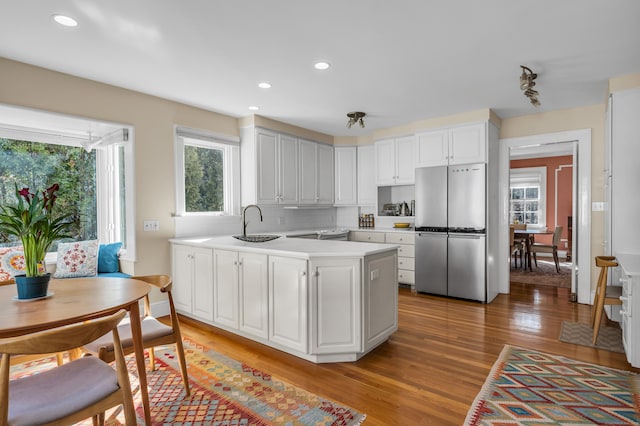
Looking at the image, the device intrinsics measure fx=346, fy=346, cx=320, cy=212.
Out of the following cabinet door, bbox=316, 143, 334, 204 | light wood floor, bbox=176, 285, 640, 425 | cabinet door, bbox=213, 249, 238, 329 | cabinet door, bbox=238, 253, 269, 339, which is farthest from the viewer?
cabinet door, bbox=316, 143, 334, 204

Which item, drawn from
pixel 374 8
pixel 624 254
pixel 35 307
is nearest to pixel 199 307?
pixel 35 307

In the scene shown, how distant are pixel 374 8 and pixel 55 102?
2972mm

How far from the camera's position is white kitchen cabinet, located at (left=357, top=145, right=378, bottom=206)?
601 cm

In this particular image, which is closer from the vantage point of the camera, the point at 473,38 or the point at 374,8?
the point at 374,8

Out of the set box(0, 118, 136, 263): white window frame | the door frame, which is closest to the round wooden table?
box(0, 118, 136, 263): white window frame

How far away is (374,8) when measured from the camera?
7.29ft

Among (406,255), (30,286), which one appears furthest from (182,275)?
(406,255)

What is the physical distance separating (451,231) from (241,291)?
298 centimetres

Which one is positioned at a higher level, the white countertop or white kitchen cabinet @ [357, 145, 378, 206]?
white kitchen cabinet @ [357, 145, 378, 206]

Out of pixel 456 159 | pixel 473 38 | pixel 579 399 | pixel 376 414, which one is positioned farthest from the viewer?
pixel 456 159

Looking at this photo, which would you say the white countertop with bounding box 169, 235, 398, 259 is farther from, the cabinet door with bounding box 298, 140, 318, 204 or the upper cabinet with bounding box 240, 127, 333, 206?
the cabinet door with bounding box 298, 140, 318, 204

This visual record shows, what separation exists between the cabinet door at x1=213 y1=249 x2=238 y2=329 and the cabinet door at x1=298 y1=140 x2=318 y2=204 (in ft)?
7.30

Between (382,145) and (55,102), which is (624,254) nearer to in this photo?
(382,145)

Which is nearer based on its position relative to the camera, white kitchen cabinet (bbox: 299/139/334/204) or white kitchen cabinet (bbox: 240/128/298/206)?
white kitchen cabinet (bbox: 240/128/298/206)
